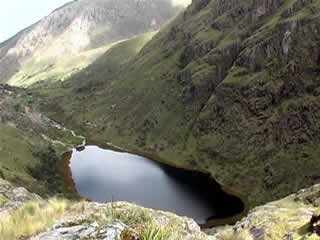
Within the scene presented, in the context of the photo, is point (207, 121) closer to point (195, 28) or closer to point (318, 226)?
point (195, 28)

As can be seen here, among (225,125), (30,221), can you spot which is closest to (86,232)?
(30,221)

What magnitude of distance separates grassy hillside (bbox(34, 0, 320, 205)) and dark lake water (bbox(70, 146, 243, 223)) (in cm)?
1138

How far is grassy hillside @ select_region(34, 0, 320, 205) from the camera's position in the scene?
105125 millimetres

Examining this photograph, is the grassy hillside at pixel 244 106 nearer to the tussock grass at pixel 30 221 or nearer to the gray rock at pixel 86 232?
the tussock grass at pixel 30 221

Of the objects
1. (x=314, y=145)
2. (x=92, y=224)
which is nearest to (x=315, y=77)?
(x=314, y=145)

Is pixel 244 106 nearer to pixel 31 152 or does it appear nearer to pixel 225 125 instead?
pixel 225 125

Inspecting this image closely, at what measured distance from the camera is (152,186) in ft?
320

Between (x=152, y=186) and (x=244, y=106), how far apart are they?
2284 inches

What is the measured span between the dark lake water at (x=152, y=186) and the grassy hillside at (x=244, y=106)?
11.4m

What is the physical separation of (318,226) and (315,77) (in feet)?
359

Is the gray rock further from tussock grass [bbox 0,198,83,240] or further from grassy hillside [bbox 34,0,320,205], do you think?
grassy hillside [bbox 34,0,320,205]

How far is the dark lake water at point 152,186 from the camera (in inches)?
3248

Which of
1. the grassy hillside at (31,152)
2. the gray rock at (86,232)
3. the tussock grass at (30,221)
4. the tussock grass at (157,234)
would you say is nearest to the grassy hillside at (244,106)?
the grassy hillside at (31,152)

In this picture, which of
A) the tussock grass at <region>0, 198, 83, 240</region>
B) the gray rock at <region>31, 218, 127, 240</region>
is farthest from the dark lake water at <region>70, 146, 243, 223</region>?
the gray rock at <region>31, 218, 127, 240</region>
